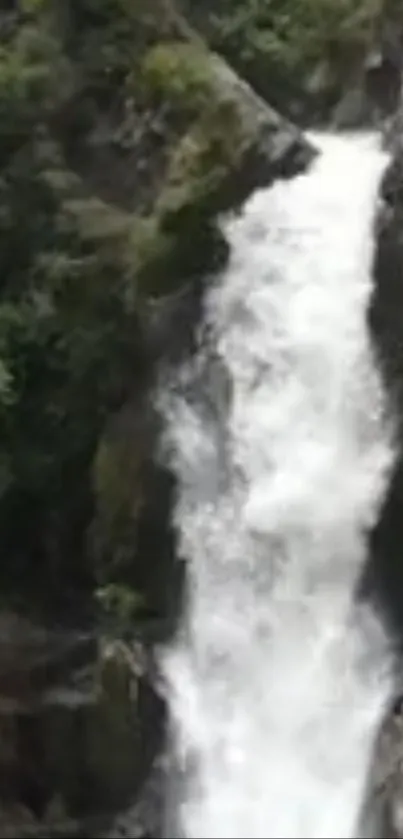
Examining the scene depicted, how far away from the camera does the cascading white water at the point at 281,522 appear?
718 centimetres

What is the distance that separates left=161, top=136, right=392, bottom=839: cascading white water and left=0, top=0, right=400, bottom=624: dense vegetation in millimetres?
302

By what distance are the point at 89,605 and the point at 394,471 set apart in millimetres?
1655

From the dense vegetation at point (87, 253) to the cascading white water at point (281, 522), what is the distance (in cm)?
30

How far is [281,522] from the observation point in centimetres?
754

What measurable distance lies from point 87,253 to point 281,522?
1.77 metres

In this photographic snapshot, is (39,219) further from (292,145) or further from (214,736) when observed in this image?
(214,736)

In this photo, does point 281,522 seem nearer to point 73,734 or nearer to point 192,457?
point 192,457

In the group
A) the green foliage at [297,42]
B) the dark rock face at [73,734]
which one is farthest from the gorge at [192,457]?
the green foliage at [297,42]

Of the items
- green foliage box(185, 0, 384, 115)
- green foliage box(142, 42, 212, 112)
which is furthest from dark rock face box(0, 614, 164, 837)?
green foliage box(185, 0, 384, 115)

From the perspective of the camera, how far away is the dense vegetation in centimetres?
787

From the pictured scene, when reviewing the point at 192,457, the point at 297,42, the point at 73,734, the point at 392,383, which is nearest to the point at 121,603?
the point at 73,734

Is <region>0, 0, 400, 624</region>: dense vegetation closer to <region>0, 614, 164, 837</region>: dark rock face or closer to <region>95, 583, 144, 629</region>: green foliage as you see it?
<region>95, 583, 144, 629</region>: green foliage

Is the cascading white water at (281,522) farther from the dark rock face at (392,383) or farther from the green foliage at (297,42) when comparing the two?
the green foliage at (297,42)

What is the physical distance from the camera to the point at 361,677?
7.32 m
